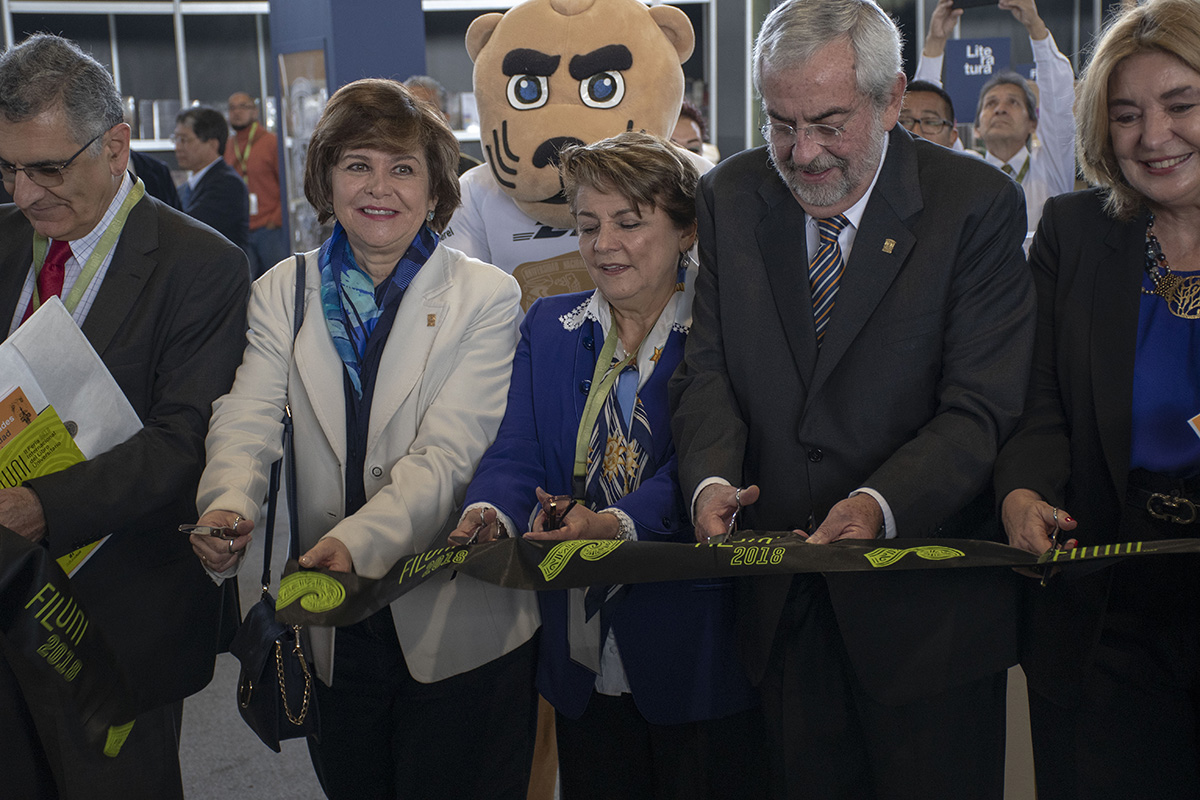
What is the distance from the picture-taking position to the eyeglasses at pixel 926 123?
3.88 m

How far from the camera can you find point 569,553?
5.42ft

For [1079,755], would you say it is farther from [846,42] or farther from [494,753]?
[846,42]

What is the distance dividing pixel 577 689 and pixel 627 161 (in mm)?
947

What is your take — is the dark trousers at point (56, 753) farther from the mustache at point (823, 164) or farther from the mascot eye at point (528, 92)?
the mascot eye at point (528, 92)

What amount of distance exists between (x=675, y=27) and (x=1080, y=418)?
68.8 inches

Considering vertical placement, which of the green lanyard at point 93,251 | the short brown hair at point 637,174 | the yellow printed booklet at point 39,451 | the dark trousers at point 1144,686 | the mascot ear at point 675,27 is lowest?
the dark trousers at point 1144,686

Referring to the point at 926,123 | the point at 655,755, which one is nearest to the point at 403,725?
the point at 655,755

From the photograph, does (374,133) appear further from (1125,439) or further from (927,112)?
(927,112)

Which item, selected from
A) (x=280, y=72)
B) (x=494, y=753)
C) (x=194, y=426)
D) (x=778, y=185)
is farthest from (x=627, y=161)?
(x=280, y=72)

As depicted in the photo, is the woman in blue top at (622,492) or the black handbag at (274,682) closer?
the black handbag at (274,682)

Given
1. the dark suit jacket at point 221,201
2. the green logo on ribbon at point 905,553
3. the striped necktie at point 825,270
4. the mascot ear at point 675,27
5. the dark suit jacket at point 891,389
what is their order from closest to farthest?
1. the green logo on ribbon at point 905,553
2. the dark suit jacket at point 891,389
3. the striped necktie at point 825,270
4. the mascot ear at point 675,27
5. the dark suit jacket at point 221,201

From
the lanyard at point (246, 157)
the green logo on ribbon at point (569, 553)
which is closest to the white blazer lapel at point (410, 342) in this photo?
the green logo on ribbon at point (569, 553)

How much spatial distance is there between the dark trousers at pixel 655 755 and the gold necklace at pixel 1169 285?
0.98 metres

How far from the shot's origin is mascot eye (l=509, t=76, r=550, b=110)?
2.84 m
